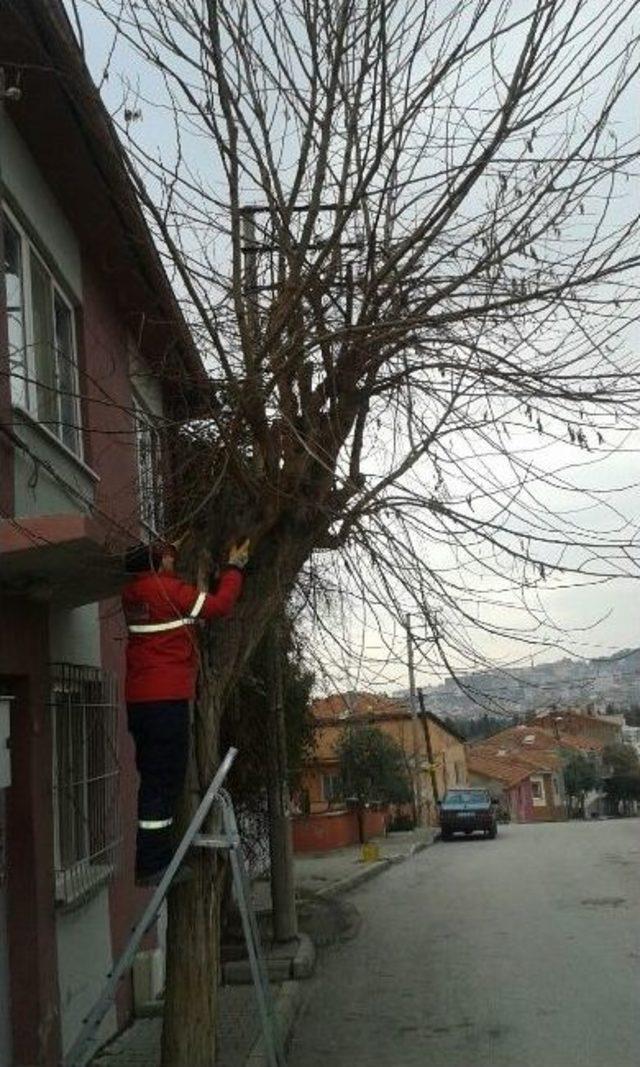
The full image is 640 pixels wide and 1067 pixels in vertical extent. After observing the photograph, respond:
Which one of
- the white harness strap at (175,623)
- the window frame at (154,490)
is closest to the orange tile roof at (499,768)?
the window frame at (154,490)

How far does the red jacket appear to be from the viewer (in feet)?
18.2

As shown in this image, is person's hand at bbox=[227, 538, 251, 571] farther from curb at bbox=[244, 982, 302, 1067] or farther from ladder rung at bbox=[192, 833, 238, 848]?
curb at bbox=[244, 982, 302, 1067]

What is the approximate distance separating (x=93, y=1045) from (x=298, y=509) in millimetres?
2687

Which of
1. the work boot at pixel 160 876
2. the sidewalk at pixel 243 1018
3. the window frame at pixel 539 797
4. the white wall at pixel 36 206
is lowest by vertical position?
the window frame at pixel 539 797

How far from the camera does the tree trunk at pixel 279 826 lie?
11.4m

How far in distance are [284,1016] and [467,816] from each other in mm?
26262

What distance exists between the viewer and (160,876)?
540 cm

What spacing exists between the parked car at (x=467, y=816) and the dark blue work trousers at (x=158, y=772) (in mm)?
29686

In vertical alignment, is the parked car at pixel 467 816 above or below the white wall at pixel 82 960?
below

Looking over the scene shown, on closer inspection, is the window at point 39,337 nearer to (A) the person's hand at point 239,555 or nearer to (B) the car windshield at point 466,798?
(A) the person's hand at point 239,555

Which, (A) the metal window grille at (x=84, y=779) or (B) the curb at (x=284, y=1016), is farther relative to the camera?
(A) the metal window grille at (x=84, y=779)

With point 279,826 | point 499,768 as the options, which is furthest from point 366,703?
point 499,768

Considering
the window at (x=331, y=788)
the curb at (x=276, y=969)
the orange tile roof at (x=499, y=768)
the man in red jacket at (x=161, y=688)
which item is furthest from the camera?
the orange tile roof at (x=499, y=768)

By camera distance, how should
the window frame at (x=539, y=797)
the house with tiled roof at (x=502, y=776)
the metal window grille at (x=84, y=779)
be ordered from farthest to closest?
the window frame at (x=539, y=797) < the house with tiled roof at (x=502, y=776) < the metal window grille at (x=84, y=779)
